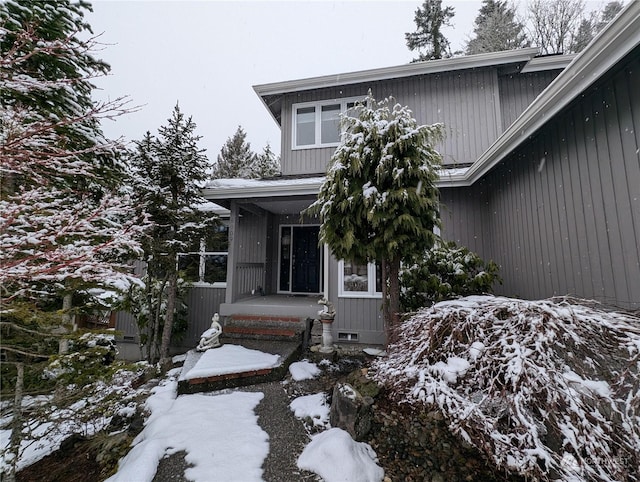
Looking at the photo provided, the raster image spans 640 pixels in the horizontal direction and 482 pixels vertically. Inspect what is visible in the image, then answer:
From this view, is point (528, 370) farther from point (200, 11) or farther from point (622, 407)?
point (200, 11)

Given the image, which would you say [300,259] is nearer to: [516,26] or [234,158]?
[234,158]

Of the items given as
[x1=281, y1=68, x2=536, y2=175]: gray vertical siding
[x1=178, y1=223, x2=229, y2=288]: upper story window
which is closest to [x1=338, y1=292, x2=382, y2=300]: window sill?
[x1=178, y1=223, x2=229, y2=288]: upper story window

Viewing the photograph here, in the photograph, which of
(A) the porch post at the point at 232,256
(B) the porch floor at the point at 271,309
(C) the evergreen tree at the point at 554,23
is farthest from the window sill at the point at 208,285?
(C) the evergreen tree at the point at 554,23

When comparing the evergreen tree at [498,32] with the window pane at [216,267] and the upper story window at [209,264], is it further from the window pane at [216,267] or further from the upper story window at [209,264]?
the window pane at [216,267]

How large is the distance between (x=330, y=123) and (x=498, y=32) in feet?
43.3

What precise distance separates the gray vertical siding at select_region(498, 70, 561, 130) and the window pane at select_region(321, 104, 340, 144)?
4220 millimetres

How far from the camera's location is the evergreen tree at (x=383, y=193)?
3814 mm

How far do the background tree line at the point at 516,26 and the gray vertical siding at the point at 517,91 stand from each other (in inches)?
340

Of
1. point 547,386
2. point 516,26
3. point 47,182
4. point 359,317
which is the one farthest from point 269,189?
point 516,26

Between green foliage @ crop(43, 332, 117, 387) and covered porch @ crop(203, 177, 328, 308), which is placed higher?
covered porch @ crop(203, 177, 328, 308)

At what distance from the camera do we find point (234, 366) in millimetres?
4121

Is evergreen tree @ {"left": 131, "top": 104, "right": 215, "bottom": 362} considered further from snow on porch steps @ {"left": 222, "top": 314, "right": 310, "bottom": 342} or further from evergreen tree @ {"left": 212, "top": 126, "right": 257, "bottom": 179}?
evergreen tree @ {"left": 212, "top": 126, "right": 257, "bottom": 179}

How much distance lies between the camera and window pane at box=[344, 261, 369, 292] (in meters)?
5.91

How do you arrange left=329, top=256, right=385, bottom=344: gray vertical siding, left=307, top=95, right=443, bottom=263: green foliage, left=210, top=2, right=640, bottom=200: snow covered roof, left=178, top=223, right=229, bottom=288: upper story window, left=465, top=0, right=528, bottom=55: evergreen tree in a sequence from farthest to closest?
left=465, top=0, right=528, bottom=55: evergreen tree < left=178, top=223, right=229, bottom=288: upper story window < left=329, top=256, right=385, bottom=344: gray vertical siding < left=307, top=95, right=443, bottom=263: green foliage < left=210, top=2, right=640, bottom=200: snow covered roof
